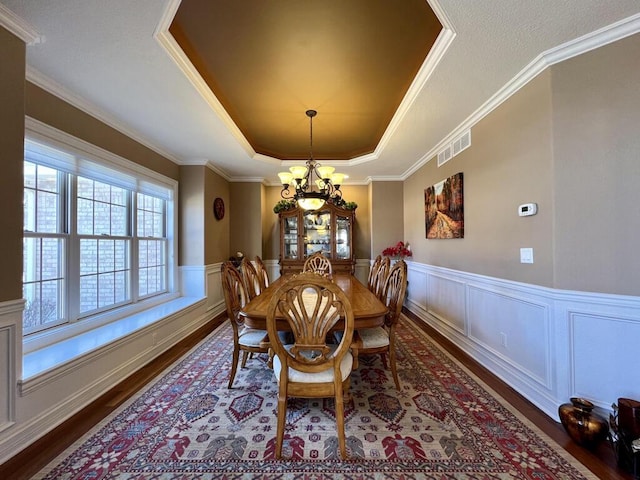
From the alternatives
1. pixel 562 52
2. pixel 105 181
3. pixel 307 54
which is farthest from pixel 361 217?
pixel 105 181

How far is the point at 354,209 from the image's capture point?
530 centimetres

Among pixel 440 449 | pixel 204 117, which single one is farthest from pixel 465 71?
pixel 440 449

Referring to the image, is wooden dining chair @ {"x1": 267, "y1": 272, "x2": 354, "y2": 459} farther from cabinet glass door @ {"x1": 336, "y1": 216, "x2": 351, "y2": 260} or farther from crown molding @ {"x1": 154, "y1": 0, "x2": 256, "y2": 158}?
cabinet glass door @ {"x1": 336, "y1": 216, "x2": 351, "y2": 260}

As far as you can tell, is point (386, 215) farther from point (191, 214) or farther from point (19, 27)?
point (19, 27)

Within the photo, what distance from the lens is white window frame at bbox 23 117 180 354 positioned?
7.08 feet

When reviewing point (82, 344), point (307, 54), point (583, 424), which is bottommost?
point (583, 424)

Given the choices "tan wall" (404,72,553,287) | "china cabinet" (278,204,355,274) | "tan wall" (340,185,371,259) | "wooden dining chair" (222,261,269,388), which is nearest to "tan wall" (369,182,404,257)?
"tan wall" (340,185,371,259)

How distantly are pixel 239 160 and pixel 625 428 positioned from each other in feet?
15.0

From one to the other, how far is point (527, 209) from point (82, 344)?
11.9 ft

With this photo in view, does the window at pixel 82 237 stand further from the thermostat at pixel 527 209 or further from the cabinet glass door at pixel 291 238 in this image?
the thermostat at pixel 527 209

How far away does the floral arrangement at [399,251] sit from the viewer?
484cm

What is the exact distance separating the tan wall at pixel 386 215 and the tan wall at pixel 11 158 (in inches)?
180

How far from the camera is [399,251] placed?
16.0ft

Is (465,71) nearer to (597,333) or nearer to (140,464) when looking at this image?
(597,333)
